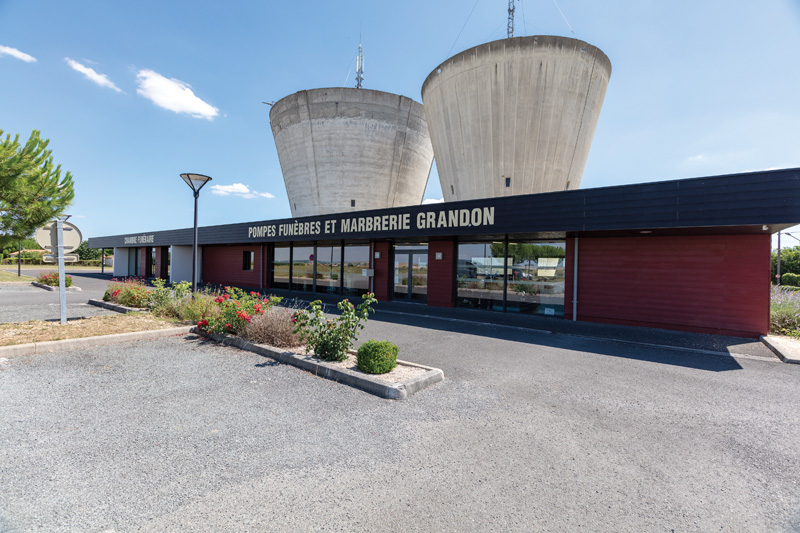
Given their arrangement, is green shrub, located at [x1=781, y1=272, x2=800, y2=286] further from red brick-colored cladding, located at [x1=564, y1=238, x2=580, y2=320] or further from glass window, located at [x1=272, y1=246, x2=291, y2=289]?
glass window, located at [x1=272, y1=246, x2=291, y2=289]

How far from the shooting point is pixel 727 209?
791cm

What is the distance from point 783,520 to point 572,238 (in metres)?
10.2

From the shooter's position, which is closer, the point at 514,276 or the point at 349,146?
the point at 514,276

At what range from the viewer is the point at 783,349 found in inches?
302

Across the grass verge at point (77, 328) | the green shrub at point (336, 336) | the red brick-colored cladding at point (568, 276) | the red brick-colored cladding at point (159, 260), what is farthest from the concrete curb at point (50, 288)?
the red brick-colored cladding at point (568, 276)

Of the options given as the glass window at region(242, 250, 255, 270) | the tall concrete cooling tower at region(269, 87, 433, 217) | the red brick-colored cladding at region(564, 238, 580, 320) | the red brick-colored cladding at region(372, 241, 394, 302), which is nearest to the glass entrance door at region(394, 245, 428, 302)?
the red brick-colored cladding at region(372, 241, 394, 302)

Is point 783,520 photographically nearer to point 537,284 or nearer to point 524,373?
point 524,373

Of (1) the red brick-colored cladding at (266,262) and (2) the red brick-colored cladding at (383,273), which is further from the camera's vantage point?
(1) the red brick-colored cladding at (266,262)

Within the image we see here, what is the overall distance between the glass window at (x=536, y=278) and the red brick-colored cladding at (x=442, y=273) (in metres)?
2.24

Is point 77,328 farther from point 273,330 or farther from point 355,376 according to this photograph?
point 355,376

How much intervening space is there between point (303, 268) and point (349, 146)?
11.3m

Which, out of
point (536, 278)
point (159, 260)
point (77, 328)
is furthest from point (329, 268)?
point (159, 260)

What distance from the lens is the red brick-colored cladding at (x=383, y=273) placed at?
16.2 m

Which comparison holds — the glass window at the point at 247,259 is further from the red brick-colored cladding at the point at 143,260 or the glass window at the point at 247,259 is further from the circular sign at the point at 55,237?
the red brick-colored cladding at the point at 143,260
